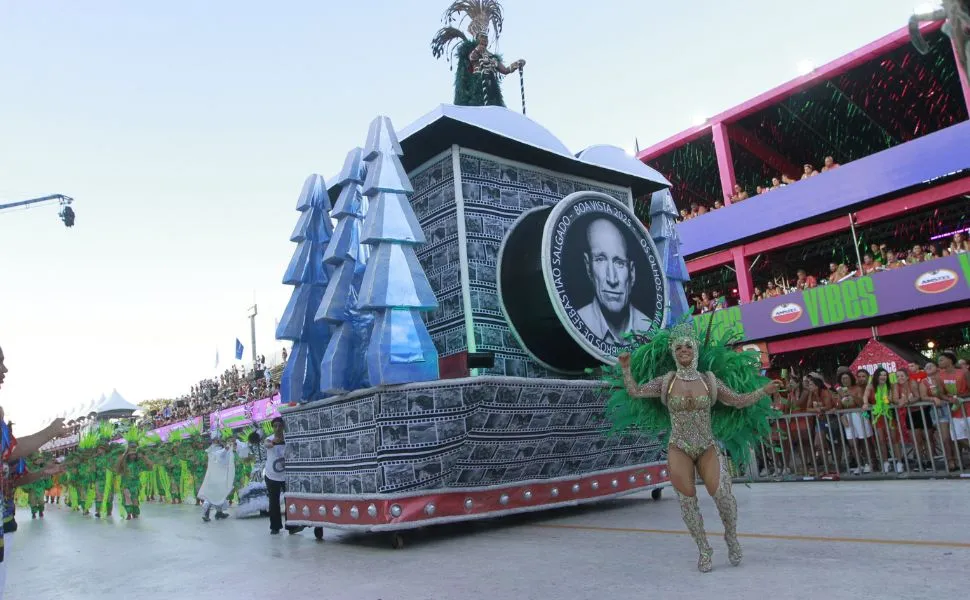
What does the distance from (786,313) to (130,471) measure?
18529 mm

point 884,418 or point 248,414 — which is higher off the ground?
point 248,414

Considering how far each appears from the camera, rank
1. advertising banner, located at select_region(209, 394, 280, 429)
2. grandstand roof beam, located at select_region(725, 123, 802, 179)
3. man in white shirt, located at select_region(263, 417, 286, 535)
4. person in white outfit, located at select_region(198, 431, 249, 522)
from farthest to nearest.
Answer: grandstand roof beam, located at select_region(725, 123, 802, 179)
advertising banner, located at select_region(209, 394, 280, 429)
person in white outfit, located at select_region(198, 431, 249, 522)
man in white shirt, located at select_region(263, 417, 286, 535)

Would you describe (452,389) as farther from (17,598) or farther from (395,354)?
(17,598)

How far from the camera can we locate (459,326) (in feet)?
26.0

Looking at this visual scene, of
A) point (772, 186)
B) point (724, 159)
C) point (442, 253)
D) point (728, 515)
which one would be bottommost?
point (728, 515)

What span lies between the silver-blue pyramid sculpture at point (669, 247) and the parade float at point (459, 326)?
107cm

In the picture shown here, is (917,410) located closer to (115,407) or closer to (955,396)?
(955,396)

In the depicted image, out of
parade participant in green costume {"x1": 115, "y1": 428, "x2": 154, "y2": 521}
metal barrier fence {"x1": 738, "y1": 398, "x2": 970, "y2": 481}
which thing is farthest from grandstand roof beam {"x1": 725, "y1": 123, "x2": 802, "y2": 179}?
parade participant in green costume {"x1": 115, "y1": 428, "x2": 154, "y2": 521}

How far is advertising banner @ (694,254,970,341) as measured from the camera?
18.4 metres

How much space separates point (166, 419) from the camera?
145 feet

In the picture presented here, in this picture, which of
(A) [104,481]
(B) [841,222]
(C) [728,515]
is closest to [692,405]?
(C) [728,515]

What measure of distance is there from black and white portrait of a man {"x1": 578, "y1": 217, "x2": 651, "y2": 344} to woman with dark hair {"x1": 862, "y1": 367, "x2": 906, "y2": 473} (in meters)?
4.17

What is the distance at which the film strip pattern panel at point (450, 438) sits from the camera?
Answer: 699 cm

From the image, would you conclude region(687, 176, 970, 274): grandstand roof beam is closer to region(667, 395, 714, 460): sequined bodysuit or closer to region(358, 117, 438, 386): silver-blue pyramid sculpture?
region(358, 117, 438, 386): silver-blue pyramid sculpture
